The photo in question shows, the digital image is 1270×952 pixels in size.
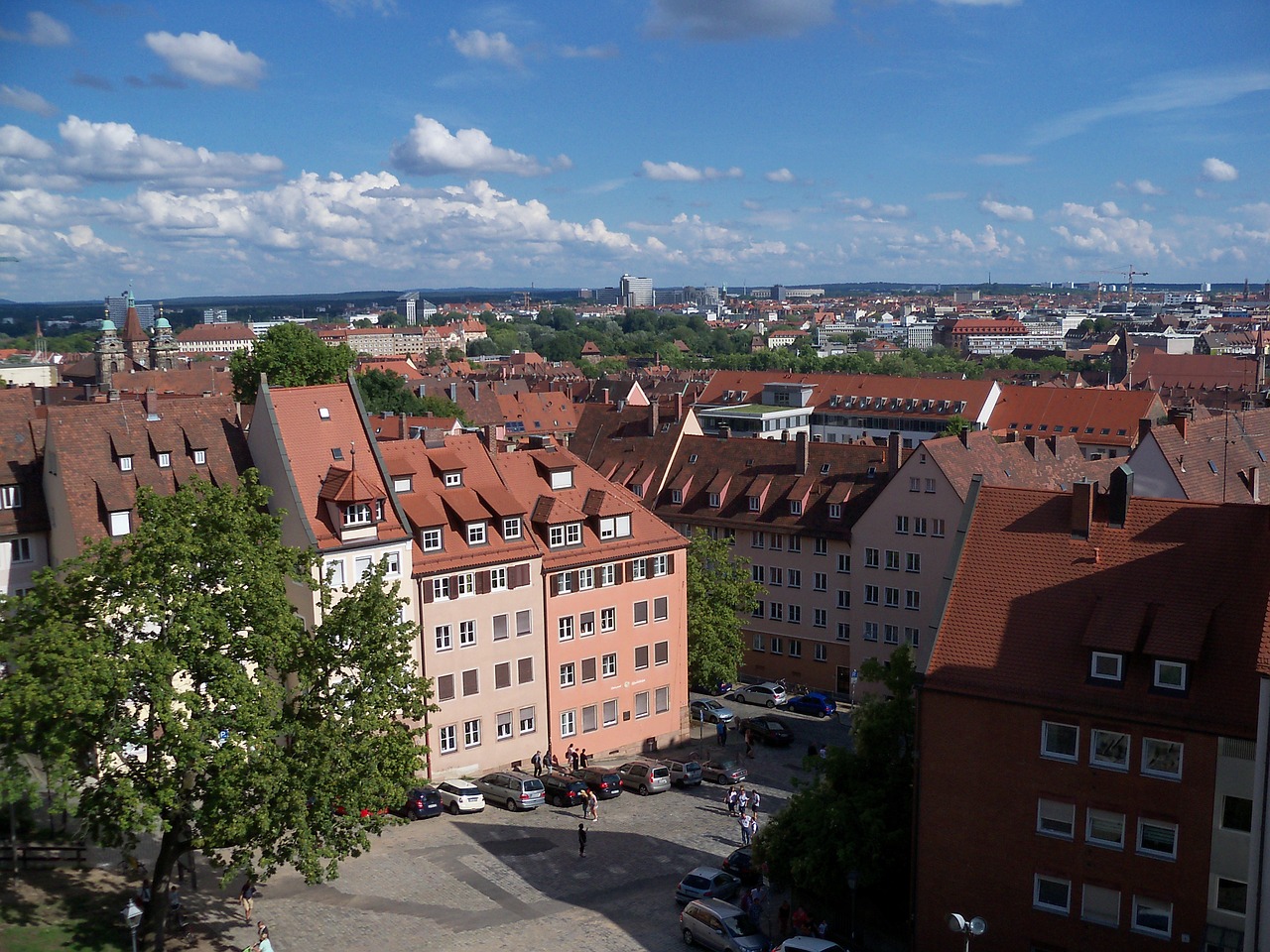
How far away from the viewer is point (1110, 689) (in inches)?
1260

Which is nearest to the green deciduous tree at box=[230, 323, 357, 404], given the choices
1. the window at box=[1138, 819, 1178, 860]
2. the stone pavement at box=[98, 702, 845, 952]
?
the stone pavement at box=[98, 702, 845, 952]

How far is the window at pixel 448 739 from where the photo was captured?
51.8 meters

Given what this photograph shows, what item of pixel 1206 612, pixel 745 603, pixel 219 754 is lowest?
pixel 745 603

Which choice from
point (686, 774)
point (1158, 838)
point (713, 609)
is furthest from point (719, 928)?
point (713, 609)

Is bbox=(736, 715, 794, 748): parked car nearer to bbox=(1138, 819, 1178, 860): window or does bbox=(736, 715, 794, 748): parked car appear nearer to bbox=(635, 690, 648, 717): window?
bbox=(635, 690, 648, 717): window

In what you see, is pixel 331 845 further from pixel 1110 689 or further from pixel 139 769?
pixel 1110 689

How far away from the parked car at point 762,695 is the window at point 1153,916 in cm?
3665

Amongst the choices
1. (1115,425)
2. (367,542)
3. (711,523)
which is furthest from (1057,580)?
(1115,425)

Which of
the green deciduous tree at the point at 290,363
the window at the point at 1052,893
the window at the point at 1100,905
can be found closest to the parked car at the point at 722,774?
the window at the point at 1052,893

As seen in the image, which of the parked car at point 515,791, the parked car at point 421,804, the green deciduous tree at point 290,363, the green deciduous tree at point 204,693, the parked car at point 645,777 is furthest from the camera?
the green deciduous tree at point 290,363

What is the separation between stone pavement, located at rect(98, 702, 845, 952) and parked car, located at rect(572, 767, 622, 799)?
410mm

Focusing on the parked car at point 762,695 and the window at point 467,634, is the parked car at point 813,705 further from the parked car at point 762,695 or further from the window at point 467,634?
the window at point 467,634

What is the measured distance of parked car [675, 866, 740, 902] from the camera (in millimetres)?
38062

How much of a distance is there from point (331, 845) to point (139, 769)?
18.7 feet
